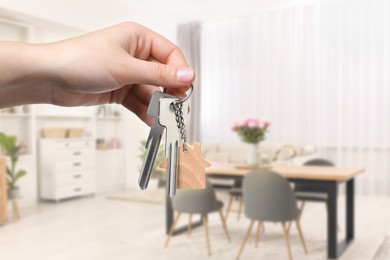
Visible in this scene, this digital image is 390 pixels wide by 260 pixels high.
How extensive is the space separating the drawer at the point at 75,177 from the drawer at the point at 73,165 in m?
0.06

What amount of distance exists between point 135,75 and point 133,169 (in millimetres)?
7038

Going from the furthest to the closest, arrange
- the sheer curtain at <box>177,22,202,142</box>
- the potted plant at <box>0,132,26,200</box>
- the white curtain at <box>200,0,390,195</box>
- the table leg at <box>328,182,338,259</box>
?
the sheer curtain at <box>177,22,202,142</box> → the white curtain at <box>200,0,390,195</box> → the potted plant at <box>0,132,26,200</box> → the table leg at <box>328,182,338,259</box>

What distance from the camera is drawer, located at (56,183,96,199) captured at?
20.0 ft

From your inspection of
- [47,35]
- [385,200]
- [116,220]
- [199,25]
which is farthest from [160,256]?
[199,25]

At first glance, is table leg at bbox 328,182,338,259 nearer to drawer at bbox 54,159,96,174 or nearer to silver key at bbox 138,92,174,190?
silver key at bbox 138,92,174,190

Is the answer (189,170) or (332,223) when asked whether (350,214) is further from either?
(189,170)

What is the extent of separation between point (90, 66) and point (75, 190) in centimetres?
599

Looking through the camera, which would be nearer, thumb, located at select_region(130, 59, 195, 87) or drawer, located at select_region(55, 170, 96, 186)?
thumb, located at select_region(130, 59, 195, 87)

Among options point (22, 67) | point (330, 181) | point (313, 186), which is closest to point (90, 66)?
point (22, 67)

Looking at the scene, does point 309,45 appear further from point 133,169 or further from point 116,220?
point 116,220

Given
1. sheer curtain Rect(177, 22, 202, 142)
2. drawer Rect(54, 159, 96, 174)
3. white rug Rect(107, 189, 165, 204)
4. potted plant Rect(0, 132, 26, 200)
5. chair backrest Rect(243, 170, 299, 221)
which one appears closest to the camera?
chair backrest Rect(243, 170, 299, 221)

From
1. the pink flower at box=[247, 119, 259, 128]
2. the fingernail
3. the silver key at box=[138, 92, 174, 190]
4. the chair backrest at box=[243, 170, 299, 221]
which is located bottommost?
the chair backrest at box=[243, 170, 299, 221]

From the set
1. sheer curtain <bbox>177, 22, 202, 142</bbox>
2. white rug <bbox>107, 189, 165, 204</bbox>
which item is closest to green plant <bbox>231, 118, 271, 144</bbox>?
white rug <bbox>107, 189, 165, 204</bbox>

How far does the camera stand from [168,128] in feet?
1.99
